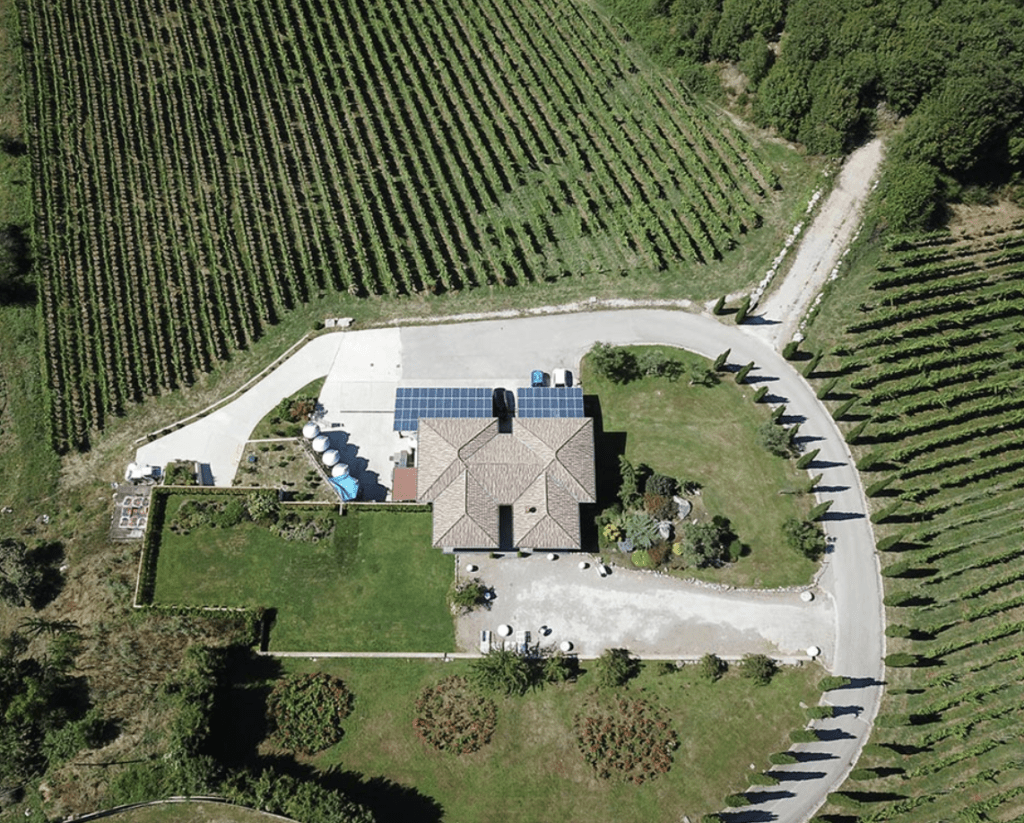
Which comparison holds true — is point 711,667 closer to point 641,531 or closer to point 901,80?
point 641,531

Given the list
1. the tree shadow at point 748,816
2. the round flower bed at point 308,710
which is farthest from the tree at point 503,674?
the tree shadow at point 748,816

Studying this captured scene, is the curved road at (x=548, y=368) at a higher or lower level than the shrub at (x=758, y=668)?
higher

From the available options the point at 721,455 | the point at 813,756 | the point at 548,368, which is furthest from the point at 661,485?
the point at 813,756

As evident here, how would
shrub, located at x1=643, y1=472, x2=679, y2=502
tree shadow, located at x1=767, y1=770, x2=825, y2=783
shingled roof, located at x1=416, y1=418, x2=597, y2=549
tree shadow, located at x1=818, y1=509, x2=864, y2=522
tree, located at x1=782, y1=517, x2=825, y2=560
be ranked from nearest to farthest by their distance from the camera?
tree shadow, located at x1=767, y1=770, x2=825, y2=783
shingled roof, located at x1=416, y1=418, x2=597, y2=549
tree, located at x1=782, y1=517, x2=825, y2=560
shrub, located at x1=643, y1=472, x2=679, y2=502
tree shadow, located at x1=818, y1=509, x2=864, y2=522

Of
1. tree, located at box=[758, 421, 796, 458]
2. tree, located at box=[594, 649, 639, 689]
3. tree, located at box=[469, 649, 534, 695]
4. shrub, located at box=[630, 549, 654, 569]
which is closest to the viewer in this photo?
tree, located at box=[469, 649, 534, 695]

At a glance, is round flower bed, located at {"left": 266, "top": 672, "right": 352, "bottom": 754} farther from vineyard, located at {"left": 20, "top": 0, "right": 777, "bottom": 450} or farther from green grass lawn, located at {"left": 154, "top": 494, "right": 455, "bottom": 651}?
vineyard, located at {"left": 20, "top": 0, "right": 777, "bottom": 450}

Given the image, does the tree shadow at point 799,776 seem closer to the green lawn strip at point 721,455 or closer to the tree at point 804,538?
the green lawn strip at point 721,455

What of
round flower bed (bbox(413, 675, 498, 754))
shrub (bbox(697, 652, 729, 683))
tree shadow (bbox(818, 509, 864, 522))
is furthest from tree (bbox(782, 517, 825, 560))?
round flower bed (bbox(413, 675, 498, 754))
